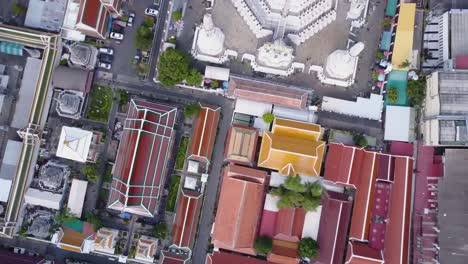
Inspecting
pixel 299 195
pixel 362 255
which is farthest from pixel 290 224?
pixel 362 255

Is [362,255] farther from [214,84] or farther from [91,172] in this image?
[91,172]

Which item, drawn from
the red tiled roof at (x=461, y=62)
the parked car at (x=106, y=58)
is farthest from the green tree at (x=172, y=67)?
the red tiled roof at (x=461, y=62)

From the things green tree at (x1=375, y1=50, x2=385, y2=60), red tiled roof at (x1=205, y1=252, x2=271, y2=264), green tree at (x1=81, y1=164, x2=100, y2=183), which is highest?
green tree at (x1=375, y1=50, x2=385, y2=60)

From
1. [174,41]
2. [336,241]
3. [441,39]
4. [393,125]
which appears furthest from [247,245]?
[441,39]

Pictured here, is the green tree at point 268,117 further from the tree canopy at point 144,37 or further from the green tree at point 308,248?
the tree canopy at point 144,37

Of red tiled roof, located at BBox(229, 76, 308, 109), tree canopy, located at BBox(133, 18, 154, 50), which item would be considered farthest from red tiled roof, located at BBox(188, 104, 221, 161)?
tree canopy, located at BBox(133, 18, 154, 50)

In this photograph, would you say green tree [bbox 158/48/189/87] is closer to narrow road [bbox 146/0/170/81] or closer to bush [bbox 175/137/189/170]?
narrow road [bbox 146/0/170/81]
